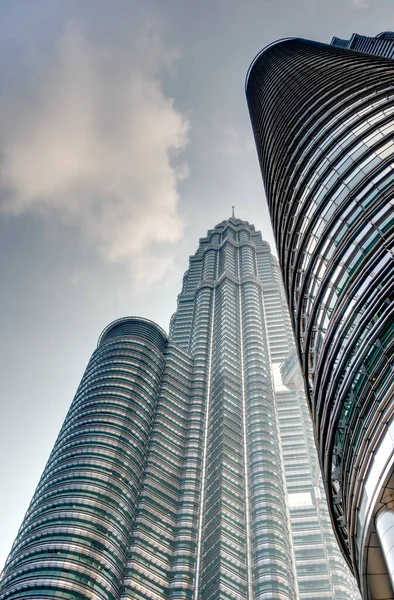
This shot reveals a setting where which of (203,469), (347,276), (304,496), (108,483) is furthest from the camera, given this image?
(203,469)

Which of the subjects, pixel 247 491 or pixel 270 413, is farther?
pixel 270 413

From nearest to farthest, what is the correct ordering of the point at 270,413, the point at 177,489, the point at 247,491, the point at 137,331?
the point at 177,489 → the point at 247,491 → the point at 270,413 → the point at 137,331

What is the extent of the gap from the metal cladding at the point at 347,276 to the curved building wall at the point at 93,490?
57.5 meters

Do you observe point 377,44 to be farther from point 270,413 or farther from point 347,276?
point 347,276

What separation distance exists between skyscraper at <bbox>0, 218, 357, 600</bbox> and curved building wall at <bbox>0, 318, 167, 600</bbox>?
24 cm

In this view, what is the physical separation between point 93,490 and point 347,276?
7306 cm

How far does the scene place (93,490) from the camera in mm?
87500

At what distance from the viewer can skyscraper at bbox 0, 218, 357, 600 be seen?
81000 mm

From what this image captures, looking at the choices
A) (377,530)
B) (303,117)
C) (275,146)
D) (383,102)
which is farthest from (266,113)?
(377,530)

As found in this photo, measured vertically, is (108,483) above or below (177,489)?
below

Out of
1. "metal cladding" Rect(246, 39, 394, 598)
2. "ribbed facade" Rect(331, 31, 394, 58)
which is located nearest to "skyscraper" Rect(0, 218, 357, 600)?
"metal cladding" Rect(246, 39, 394, 598)

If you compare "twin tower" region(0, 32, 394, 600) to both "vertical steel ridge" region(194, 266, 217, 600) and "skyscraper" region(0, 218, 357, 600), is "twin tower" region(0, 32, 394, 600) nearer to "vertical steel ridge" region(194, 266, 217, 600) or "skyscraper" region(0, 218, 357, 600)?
"skyscraper" region(0, 218, 357, 600)

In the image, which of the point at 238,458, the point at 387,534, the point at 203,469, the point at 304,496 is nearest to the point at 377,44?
the point at 238,458

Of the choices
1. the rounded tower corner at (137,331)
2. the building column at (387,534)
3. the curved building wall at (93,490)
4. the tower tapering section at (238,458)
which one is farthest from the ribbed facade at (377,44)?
the building column at (387,534)
